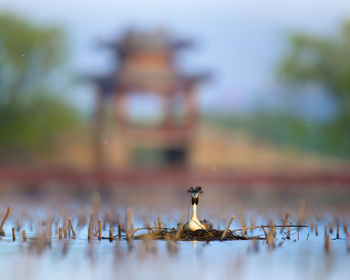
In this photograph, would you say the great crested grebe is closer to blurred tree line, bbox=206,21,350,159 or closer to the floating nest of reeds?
the floating nest of reeds

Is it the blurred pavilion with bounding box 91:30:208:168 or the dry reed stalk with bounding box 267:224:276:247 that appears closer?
the dry reed stalk with bounding box 267:224:276:247

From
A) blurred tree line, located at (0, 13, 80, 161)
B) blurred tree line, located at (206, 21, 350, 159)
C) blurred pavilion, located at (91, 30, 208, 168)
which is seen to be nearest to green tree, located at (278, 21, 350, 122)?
A: blurred tree line, located at (206, 21, 350, 159)

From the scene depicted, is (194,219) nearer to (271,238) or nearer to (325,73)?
(271,238)

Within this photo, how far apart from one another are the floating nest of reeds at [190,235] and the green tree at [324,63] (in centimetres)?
1877

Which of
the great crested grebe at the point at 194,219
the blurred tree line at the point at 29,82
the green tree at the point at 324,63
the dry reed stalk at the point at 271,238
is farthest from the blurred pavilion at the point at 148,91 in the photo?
the great crested grebe at the point at 194,219

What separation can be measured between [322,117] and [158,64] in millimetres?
7215

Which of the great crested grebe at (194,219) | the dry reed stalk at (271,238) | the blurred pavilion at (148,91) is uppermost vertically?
the blurred pavilion at (148,91)

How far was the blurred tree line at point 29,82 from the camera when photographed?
2267 cm

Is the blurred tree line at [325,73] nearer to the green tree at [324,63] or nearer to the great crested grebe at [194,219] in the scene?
the green tree at [324,63]

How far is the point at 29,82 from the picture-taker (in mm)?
22828

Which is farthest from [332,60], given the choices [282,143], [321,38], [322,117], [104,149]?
[104,149]

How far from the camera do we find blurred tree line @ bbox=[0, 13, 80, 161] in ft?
74.4

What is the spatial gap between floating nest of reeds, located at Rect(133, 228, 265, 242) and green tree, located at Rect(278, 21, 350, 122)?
1877cm

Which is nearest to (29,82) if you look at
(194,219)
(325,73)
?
(325,73)
